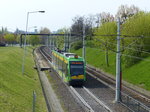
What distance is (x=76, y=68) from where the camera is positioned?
31.1 metres

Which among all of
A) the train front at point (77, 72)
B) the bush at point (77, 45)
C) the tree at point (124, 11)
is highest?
the tree at point (124, 11)

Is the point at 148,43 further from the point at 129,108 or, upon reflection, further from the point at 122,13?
the point at 122,13

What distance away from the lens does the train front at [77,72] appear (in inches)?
1212

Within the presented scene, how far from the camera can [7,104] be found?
62.8 ft

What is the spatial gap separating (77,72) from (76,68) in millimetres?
453

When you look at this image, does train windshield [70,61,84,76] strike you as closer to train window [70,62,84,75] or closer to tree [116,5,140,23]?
train window [70,62,84,75]

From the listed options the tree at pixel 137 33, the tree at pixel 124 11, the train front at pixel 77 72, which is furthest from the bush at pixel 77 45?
the train front at pixel 77 72

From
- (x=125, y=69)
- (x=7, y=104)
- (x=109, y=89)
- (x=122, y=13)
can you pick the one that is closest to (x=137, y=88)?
(x=109, y=89)

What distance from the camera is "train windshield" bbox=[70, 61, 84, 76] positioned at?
31.0 metres

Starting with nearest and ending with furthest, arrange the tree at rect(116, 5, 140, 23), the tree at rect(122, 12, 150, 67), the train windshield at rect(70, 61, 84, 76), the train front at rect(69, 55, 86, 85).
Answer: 1. the train front at rect(69, 55, 86, 85)
2. the train windshield at rect(70, 61, 84, 76)
3. the tree at rect(122, 12, 150, 67)
4. the tree at rect(116, 5, 140, 23)

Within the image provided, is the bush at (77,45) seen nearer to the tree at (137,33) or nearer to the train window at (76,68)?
the tree at (137,33)

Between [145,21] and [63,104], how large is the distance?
24.2 metres

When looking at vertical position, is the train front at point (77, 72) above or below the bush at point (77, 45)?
below

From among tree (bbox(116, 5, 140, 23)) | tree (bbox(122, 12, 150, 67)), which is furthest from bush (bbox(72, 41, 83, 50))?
tree (bbox(122, 12, 150, 67))
